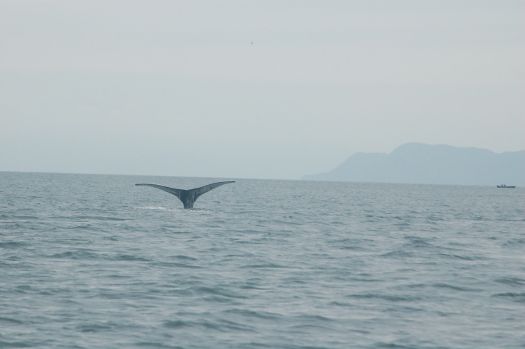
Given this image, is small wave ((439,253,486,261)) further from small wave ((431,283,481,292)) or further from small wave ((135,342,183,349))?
small wave ((135,342,183,349))

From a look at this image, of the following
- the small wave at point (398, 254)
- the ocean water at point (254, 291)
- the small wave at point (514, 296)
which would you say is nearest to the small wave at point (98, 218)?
the ocean water at point (254, 291)

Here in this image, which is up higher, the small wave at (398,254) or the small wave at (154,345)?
the small wave at (398,254)

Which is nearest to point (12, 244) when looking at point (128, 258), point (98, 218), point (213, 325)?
point (128, 258)

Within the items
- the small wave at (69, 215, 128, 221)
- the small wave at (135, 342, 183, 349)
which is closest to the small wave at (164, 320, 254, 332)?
the small wave at (135, 342, 183, 349)

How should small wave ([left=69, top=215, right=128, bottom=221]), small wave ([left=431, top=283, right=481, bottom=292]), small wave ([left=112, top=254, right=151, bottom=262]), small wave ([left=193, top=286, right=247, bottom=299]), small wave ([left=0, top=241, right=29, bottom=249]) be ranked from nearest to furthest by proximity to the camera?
small wave ([left=193, top=286, right=247, bottom=299])
small wave ([left=431, top=283, right=481, bottom=292])
small wave ([left=112, top=254, right=151, bottom=262])
small wave ([left=0, top=241, right=29, bottom=249])
small wave ([left=69, top=215, right=128, bottom=221])

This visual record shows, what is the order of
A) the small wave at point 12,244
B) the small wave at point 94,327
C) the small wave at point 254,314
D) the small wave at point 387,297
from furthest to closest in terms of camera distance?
the small wave at point 12,244 < the small wave at point 387,297 < the small wave at point 254,314 < the small wave at point 94,327

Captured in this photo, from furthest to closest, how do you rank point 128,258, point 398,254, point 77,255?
point 398,254, point 77,255, point 128,258

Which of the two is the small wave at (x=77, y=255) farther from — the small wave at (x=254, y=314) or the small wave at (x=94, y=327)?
the small wave at (x=94, y=327)

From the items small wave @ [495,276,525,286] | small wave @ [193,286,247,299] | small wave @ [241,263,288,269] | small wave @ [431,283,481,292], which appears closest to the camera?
small wave @ [193,286,247,299]

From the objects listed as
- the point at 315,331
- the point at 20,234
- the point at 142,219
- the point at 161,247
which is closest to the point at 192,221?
the point at 142,219

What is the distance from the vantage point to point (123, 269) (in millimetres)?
27547

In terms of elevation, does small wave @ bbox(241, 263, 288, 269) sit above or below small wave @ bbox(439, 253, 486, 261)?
below

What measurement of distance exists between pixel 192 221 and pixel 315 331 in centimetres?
3439

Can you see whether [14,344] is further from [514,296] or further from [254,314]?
[514,296]
